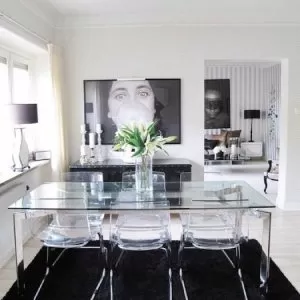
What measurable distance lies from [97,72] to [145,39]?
0.81 meters

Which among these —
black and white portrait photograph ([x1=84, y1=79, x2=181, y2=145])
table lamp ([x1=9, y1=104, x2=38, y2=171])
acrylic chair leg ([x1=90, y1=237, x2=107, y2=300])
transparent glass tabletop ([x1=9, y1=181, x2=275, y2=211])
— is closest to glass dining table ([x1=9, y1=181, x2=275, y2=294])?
transparent glass tabletop ([x1=9, y1=181, x2=275, y2=211])

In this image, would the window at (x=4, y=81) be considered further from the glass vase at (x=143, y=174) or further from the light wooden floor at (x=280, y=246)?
the glass vase at (x=143, y=174)

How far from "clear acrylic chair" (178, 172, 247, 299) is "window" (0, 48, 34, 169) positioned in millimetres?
2093

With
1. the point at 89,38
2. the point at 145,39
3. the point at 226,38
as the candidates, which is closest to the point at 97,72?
the point at 89,38

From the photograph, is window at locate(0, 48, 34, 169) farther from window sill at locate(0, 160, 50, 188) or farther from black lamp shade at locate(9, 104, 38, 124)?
window sill at locate(0, 160, 50, 188)

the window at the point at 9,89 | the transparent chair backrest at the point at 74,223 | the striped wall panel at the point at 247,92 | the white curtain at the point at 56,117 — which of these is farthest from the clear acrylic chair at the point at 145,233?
the striped wall panel at the point at 247,92

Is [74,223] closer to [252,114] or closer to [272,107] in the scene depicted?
[252,114]

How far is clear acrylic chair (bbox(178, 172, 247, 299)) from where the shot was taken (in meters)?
3.07

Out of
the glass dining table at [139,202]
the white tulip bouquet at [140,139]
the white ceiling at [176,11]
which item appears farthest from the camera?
the white ceiling at [176,11]

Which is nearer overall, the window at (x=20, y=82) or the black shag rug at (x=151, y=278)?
the black shag rug at (x=151, y=278)

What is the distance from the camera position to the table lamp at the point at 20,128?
3.83 m

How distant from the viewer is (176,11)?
498cm

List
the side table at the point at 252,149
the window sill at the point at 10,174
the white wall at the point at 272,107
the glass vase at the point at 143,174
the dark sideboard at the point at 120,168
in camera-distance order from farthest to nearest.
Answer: the side table at the point at 252,149 < the white wall at the point at 272,107 < the dark sideboard at the point at 120,168 < the window sill at the point at 10,174 < the glass vase at the point at 143,174

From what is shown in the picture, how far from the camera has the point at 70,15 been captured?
16.9 feet
